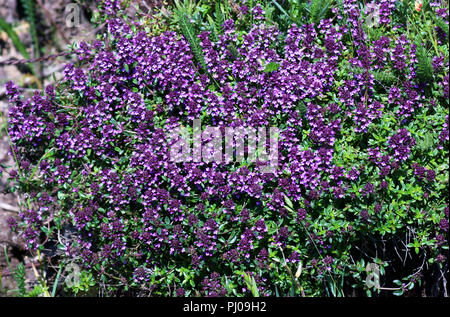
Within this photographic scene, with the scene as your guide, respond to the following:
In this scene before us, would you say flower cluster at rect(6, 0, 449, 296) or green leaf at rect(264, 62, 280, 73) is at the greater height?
green leaf at rect(264, 62, 280, 73)

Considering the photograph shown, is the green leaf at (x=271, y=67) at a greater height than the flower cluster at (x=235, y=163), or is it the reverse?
the green leaf at (x=271, y=67)

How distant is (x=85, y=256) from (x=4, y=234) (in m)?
1.13

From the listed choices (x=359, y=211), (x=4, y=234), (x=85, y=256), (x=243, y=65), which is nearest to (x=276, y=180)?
(x=359, y=211)

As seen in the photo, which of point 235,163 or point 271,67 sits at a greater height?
point 271,67

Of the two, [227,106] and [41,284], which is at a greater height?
[227,106]

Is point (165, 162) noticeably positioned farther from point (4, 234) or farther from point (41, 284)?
point (4, 234)

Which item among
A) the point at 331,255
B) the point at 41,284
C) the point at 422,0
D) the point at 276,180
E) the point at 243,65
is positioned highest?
the point at 422,0

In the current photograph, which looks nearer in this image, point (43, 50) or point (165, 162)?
point (165, 162)

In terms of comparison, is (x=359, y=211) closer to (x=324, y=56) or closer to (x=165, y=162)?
(x=324, y=56)

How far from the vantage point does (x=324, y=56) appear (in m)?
3.36

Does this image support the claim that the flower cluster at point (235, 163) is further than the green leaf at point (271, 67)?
No
